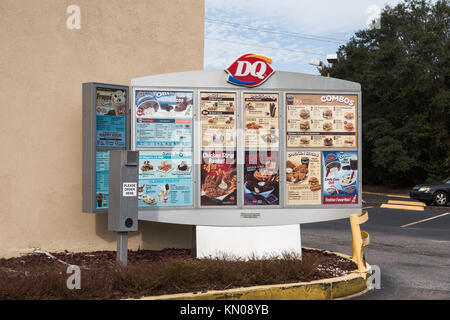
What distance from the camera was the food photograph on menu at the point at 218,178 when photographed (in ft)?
29.5

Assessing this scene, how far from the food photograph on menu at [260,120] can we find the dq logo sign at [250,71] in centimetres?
24

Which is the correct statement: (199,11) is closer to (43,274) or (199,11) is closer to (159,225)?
(159,225)

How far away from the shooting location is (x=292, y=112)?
9.12m

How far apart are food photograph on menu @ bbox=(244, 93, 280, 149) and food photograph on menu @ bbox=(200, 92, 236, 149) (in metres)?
0.29

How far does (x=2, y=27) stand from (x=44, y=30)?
2.09 ft

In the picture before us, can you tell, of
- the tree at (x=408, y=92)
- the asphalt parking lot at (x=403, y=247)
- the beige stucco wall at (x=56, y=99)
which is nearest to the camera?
the asphalt parking lot at (x=403, y=247)

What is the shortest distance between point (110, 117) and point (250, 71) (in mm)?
2358

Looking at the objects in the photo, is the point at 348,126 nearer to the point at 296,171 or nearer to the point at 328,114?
the point at 328,114

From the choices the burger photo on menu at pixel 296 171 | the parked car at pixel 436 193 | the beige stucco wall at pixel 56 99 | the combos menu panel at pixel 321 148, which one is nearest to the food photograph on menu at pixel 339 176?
the combos menu panel at pixel 321 148

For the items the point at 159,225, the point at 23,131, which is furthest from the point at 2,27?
the point at 159,225

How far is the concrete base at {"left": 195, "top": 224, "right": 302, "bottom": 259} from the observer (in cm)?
888

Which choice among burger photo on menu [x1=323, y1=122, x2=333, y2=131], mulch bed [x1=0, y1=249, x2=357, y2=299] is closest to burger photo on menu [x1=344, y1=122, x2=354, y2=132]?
burger photo on menu [x1=323, y1=122, x2=333, y2=131]

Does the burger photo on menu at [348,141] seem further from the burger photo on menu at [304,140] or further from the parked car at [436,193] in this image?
the parked car at [436,193]

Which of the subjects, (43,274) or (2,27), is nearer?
(43,274)
